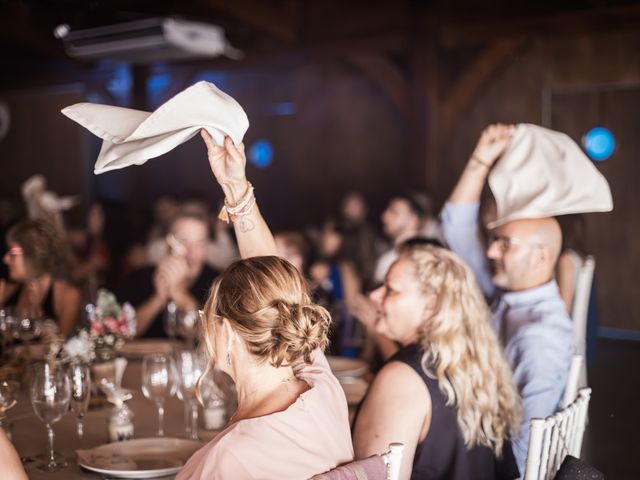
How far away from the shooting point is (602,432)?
11.0ft

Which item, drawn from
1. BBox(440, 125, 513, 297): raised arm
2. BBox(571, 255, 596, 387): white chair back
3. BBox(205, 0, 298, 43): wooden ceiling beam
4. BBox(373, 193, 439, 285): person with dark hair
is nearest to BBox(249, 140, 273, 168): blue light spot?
BBox(205, 0, 298, 43): wooden ceiling beam

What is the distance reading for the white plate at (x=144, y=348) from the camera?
329cm

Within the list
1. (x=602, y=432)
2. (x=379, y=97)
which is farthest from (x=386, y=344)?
(x=379, y=97)

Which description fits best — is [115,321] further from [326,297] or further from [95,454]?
[326,297]

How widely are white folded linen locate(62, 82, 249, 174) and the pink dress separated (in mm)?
635

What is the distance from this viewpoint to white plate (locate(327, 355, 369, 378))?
2.99 meters

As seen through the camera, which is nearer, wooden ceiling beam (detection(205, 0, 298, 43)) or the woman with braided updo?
the woman with braided updo

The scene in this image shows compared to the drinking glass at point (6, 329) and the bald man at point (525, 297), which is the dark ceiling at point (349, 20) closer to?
the drinking glass at point (6, 329)

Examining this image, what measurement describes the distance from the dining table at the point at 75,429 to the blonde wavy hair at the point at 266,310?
1.87 feet

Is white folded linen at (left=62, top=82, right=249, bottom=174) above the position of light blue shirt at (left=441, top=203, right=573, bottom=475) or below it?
above

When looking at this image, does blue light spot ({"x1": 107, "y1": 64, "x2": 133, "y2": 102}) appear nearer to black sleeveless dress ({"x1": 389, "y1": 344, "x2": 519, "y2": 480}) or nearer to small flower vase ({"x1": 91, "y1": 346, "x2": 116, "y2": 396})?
small flower vase ({"x1": 91, "y1": 346, "x2": 116, "y2": 396})

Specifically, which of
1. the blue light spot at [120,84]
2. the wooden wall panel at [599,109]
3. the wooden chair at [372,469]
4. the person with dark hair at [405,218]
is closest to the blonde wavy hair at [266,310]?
the wooden chair at [372,469]

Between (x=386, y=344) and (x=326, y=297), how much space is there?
3.65 ft

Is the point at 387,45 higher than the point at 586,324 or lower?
higher
